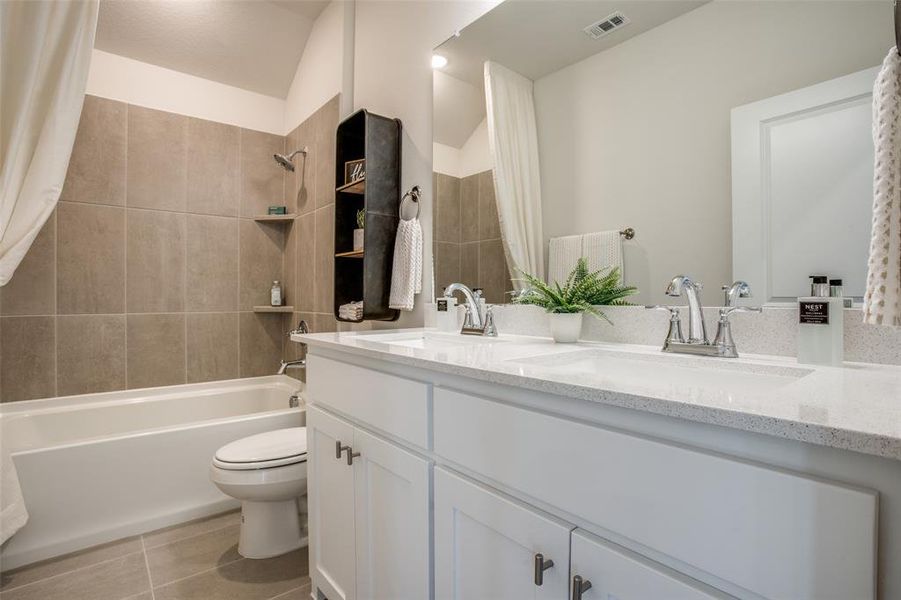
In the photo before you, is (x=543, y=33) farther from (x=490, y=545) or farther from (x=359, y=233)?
(x=490, y=545)

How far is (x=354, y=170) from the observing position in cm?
221

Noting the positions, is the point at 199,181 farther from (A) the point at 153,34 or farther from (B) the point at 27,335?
(B) the point at 27,335

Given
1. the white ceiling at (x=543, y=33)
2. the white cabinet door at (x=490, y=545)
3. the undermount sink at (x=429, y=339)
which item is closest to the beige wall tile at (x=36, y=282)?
the undermount sink at (x=429, y=339)

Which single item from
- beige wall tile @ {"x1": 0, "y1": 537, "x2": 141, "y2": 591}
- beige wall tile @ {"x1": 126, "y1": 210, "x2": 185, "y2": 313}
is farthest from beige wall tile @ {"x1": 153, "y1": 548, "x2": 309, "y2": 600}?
beige wall tile @ {"x1": 126, "y1": 210, "x2": 185, "y2": 313}

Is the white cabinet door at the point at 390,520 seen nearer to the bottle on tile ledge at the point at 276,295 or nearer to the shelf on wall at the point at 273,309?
the shelf on wall at the point at 273,309

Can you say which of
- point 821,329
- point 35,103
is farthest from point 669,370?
point 35,103

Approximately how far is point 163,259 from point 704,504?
2957 millimetres

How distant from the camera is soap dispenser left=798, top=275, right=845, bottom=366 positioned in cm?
85

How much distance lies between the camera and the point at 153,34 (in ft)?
8.09

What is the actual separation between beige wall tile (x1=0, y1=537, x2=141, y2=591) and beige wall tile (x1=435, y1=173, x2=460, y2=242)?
186cm

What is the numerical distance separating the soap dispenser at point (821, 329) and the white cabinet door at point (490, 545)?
1.96ft

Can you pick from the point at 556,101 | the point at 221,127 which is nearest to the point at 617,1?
the point at 556,101

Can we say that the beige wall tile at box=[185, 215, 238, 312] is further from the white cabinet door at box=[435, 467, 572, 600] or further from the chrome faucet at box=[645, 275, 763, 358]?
the chrome faucet at box=[645, 275, 763, 358]

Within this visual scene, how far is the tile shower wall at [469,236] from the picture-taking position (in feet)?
5.39
